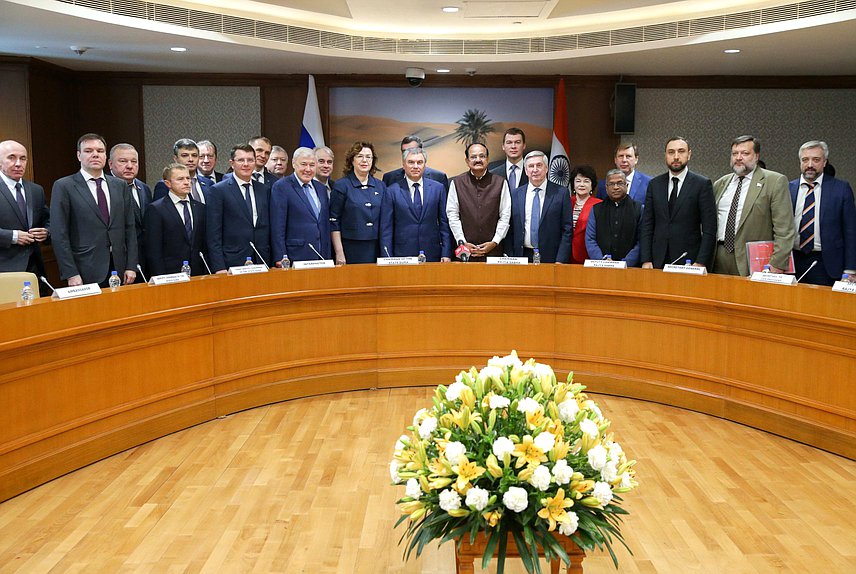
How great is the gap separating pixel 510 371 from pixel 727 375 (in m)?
3.03

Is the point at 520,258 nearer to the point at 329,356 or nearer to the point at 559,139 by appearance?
the point at 329,356

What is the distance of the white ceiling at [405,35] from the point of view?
662cm

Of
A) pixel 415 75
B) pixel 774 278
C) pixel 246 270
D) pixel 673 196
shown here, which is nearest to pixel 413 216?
pixel 246 270

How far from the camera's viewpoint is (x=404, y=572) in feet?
9.88

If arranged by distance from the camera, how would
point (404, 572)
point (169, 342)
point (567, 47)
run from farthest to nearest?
1. point (567, 47)
2. point (169, 342)
3. point (404, 572)

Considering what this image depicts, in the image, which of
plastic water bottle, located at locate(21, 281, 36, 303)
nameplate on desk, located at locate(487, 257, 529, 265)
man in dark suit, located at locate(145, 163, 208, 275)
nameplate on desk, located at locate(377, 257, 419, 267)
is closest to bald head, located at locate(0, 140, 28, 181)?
man in dark suit, located at locate(145, 163, 208, 275)

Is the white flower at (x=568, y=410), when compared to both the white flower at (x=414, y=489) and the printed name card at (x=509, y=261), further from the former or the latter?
the printed name card at (x=509, y=261)

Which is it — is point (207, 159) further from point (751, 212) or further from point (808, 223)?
point (808, 223)

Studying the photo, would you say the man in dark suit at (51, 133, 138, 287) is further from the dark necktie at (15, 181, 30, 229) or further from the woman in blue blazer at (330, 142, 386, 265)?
the woman in blue blazer at (330, 142, 386, 265)

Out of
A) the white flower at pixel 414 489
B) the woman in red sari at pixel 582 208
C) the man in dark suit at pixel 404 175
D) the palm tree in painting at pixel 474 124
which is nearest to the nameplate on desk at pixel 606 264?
the woman in red sari at pixel 582 208

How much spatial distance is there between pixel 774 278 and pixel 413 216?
2529 millimetres

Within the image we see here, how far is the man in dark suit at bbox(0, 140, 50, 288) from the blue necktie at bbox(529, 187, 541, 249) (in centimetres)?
335

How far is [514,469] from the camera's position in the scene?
214 cm

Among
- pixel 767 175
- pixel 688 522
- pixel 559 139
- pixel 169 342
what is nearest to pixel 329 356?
pixel 169 342
